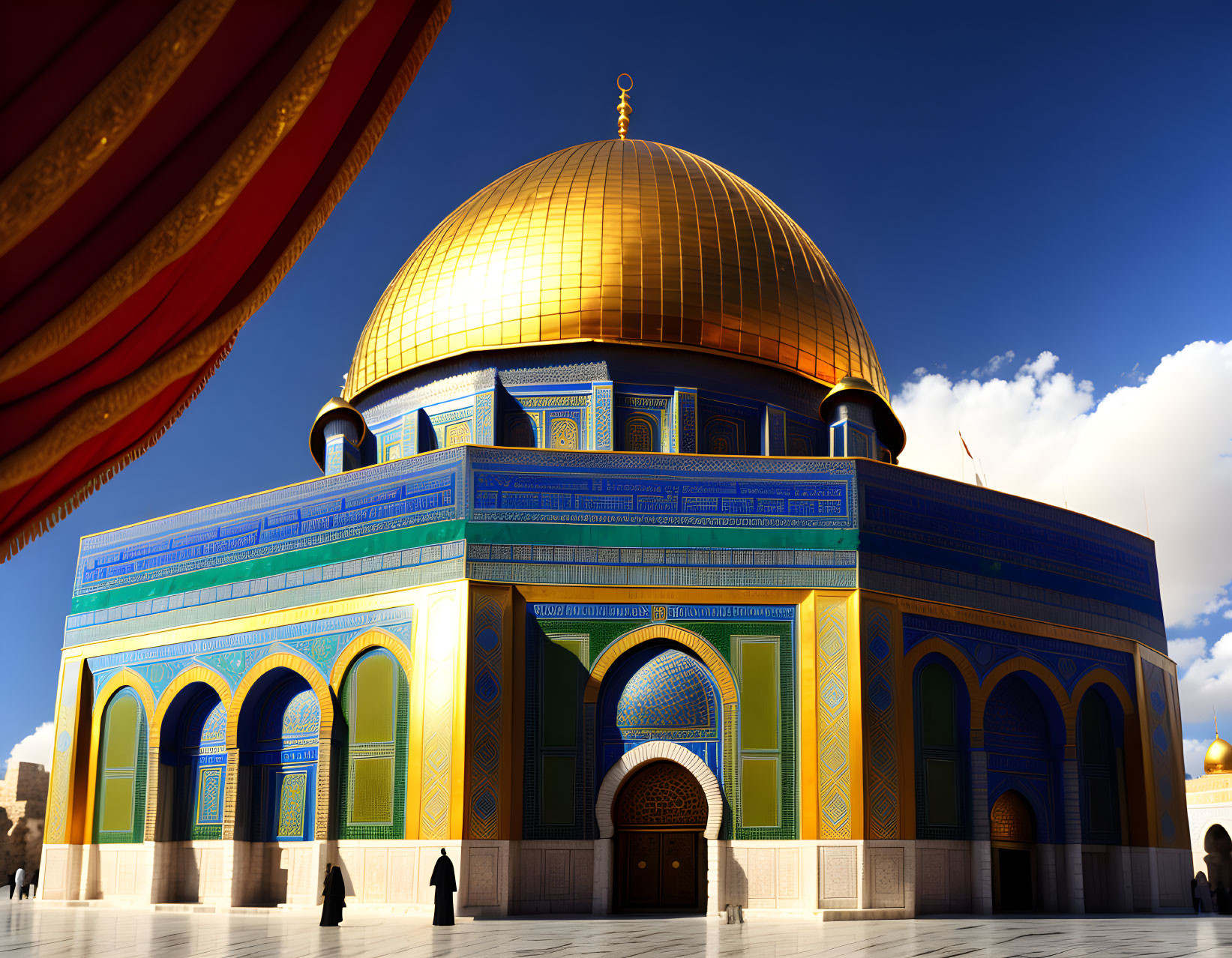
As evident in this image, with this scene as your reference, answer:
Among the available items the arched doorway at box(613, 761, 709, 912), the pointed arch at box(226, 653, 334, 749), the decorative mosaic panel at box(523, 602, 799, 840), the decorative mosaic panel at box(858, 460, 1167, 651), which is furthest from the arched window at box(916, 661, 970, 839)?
the pointed arch at box(226, 653, 334, 749)

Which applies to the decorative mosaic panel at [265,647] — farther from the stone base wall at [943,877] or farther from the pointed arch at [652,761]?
the stone base wall at [943,877]

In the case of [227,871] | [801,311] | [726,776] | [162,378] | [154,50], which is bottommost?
[227,871]

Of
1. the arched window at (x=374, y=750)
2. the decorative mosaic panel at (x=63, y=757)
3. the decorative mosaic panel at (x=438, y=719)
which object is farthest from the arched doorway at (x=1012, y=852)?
the decorative mosaic panel at (x=63, y=757)

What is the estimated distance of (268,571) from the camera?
559 inches

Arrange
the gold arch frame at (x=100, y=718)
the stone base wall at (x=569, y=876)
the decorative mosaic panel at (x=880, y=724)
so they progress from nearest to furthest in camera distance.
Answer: the stone base wall at (x=569, y=876) < the decorative mosaic panel at (x=880, y=724) < the gold arch frame at (x=100, y=718)

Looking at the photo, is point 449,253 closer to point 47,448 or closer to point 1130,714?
point 1130,714

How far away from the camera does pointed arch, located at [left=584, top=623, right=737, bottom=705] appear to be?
12797 millimetres

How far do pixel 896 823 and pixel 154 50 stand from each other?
11.9 meters

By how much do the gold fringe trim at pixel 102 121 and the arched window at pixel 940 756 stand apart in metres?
12.4

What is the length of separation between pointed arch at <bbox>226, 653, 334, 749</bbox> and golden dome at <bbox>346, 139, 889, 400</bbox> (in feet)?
15.6

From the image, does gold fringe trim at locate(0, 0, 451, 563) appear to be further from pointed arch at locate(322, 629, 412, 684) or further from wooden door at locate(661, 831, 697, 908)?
wooden door at locate(661, 831, 697, 908)

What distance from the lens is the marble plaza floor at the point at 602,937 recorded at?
8617 millimetres

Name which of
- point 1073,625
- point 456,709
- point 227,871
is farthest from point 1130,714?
point 227,871

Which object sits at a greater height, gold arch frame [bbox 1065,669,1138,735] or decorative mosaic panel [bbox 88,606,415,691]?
decorative mosaic panel [bbox 88,606,415,691]
